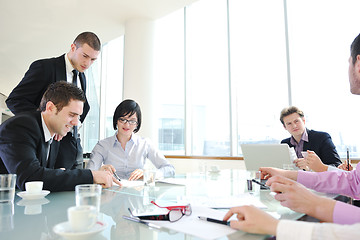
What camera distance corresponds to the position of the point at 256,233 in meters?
0.66

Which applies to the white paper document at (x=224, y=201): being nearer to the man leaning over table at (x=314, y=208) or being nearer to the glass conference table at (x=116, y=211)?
the glass conference table at (x=116, y=211)

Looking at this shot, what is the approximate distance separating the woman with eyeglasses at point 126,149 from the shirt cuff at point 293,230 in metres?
1.48

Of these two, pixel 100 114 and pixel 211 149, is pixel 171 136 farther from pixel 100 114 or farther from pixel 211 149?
pixel 100 114

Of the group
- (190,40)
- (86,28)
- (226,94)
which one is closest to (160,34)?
(190,40)

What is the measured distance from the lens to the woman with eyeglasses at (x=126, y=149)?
6.96 feet

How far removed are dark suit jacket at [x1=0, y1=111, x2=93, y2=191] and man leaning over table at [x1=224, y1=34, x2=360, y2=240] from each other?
83cm

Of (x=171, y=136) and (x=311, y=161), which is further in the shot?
(x=171, y=136)

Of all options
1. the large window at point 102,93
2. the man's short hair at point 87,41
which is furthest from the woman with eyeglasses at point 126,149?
the large window at point 102,93

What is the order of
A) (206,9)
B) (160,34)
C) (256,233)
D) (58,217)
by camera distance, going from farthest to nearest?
(160,34) → (206,9) → (58,217) → (256,233)

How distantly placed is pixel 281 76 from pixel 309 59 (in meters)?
0.43

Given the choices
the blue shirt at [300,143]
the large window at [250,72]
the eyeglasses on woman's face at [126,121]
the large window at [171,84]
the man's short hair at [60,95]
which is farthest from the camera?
the large window at [171,84]

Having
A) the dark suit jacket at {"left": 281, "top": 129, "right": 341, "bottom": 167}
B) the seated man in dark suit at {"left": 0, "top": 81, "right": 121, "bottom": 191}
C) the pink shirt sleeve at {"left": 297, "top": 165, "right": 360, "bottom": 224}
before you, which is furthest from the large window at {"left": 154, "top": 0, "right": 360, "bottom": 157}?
the seated man in dark suit at {"left": 0, "top": 81, "right": 121, "bottom": 191}

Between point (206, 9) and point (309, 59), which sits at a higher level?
point (206, 9)

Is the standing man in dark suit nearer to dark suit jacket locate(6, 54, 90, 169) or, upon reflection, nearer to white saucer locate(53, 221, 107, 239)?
dark suit jacket locate(6, 54, 90, 169)
